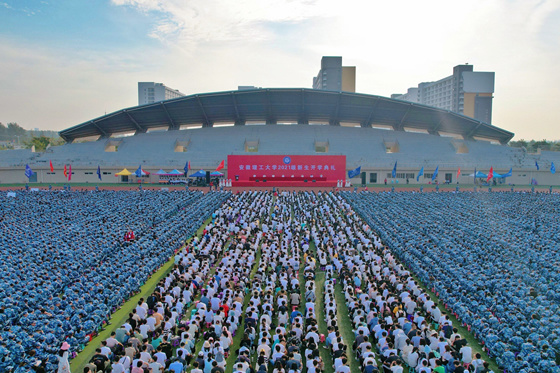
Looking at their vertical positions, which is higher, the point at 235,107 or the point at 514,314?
the point at 235,107

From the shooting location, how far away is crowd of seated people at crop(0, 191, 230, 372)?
8.53m

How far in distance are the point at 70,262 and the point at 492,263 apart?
14955mm

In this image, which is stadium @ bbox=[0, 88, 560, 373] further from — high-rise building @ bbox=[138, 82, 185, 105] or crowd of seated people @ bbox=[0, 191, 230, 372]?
high-rise building @ bbox=[138, 82, 185, 105]

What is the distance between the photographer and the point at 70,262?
42.8 feet

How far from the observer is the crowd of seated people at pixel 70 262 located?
28.0 feet

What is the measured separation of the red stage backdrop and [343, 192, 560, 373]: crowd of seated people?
1584cm

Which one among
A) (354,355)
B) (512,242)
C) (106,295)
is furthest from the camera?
(512,242)

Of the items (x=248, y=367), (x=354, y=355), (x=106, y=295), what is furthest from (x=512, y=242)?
(x=106, y=295)

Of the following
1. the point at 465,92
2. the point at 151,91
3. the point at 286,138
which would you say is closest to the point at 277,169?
the point at 286,138

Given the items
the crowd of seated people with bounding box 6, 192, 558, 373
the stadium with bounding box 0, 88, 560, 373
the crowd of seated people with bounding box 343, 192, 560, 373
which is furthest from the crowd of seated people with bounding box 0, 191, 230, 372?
the crowd of seated people with bounding box 343, 192, 560, 373

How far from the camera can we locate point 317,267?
1533 cm

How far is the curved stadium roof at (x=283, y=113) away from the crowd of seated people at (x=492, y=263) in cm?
2701

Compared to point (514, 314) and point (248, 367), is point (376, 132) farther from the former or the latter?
point (248, 367)

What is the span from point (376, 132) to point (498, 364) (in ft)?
162
